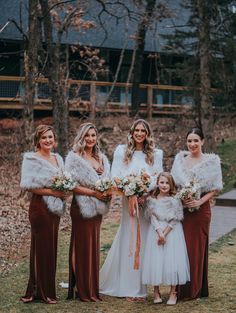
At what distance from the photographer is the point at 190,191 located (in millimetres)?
7973

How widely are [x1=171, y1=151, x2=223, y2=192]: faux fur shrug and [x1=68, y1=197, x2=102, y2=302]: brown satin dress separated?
3.59ft

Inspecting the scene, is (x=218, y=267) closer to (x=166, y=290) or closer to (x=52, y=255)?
(x=166, y=290)

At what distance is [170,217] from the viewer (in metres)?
8.19

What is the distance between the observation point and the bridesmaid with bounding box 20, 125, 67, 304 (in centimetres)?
798

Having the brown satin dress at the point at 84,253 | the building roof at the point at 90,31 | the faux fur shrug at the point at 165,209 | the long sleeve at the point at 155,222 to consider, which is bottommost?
the brown satin dress at the point at 84,253

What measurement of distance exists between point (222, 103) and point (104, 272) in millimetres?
18177

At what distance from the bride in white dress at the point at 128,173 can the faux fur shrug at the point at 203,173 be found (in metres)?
0.27

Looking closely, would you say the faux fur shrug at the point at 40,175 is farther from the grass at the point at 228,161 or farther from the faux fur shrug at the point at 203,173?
the grass at the point at 228,161

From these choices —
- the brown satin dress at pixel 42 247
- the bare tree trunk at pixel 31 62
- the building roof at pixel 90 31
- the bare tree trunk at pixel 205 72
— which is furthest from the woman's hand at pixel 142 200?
the building roof at pixel 90 31

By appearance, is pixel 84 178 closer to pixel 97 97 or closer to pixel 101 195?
pixel 101 195

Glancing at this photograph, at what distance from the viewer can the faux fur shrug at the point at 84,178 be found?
26.6 feet

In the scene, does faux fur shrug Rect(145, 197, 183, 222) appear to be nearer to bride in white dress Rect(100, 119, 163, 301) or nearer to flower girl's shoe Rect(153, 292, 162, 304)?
bride in white dress Rect(100, 119, 163, 301)

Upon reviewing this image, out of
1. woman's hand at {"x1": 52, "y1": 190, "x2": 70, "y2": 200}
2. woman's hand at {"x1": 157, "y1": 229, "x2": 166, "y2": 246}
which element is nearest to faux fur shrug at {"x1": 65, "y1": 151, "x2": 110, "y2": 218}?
woman's hand at {"x1": 52, "y1": 190, "x2": 70, "y2": 200}

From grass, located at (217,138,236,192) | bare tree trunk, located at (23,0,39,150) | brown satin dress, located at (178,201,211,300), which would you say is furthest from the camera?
grass, located at (217,138,236,192)
